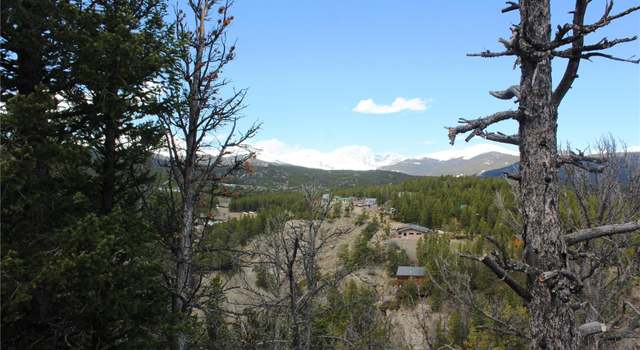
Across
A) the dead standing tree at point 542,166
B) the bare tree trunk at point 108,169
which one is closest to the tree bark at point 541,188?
the dead standing tree at point 542,166

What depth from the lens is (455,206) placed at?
93.5 m

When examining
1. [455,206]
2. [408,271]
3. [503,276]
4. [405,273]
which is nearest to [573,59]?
[503,276]

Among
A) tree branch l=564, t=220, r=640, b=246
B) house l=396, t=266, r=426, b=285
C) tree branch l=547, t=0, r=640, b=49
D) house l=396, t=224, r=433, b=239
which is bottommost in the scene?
house l=396, t=266, r=426, b=285

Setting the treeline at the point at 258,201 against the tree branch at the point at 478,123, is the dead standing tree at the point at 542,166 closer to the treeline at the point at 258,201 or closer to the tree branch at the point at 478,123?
the tree branch at the point at 478,123

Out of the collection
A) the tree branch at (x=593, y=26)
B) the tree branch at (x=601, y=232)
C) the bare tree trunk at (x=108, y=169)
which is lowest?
the tree branch at (x=601, y=232)

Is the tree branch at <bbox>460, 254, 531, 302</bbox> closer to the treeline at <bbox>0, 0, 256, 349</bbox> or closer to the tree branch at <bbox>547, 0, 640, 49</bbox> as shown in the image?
the tree branch at <bbox>547, 0, 640, 49</bbox>

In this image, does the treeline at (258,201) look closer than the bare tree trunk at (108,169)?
No

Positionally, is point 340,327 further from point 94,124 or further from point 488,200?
point 488,200

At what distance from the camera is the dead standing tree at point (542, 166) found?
361 cm

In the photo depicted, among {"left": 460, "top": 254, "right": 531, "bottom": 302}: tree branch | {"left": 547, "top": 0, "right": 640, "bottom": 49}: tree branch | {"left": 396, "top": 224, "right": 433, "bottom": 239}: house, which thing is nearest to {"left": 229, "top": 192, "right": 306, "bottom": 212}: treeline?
{"left": 396, "top": 224, "right": 433, "bottom": 239}: house

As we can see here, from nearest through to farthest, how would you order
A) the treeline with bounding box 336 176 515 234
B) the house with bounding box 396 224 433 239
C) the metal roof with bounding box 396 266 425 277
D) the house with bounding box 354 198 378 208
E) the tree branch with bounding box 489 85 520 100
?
the tree branch with bounding box 489 85 520 100 < the metal roof with bounding box 396 266 425 277 < the treeline with bounding box 336 176 515 234 < the house with bounding box 396 224 433 239 < the house with bounding box 354 198 378 208

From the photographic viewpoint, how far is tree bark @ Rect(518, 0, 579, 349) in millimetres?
3627

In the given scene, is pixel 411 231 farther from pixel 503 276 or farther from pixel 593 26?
pixel 593 26

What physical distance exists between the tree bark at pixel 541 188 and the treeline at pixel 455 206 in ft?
224
